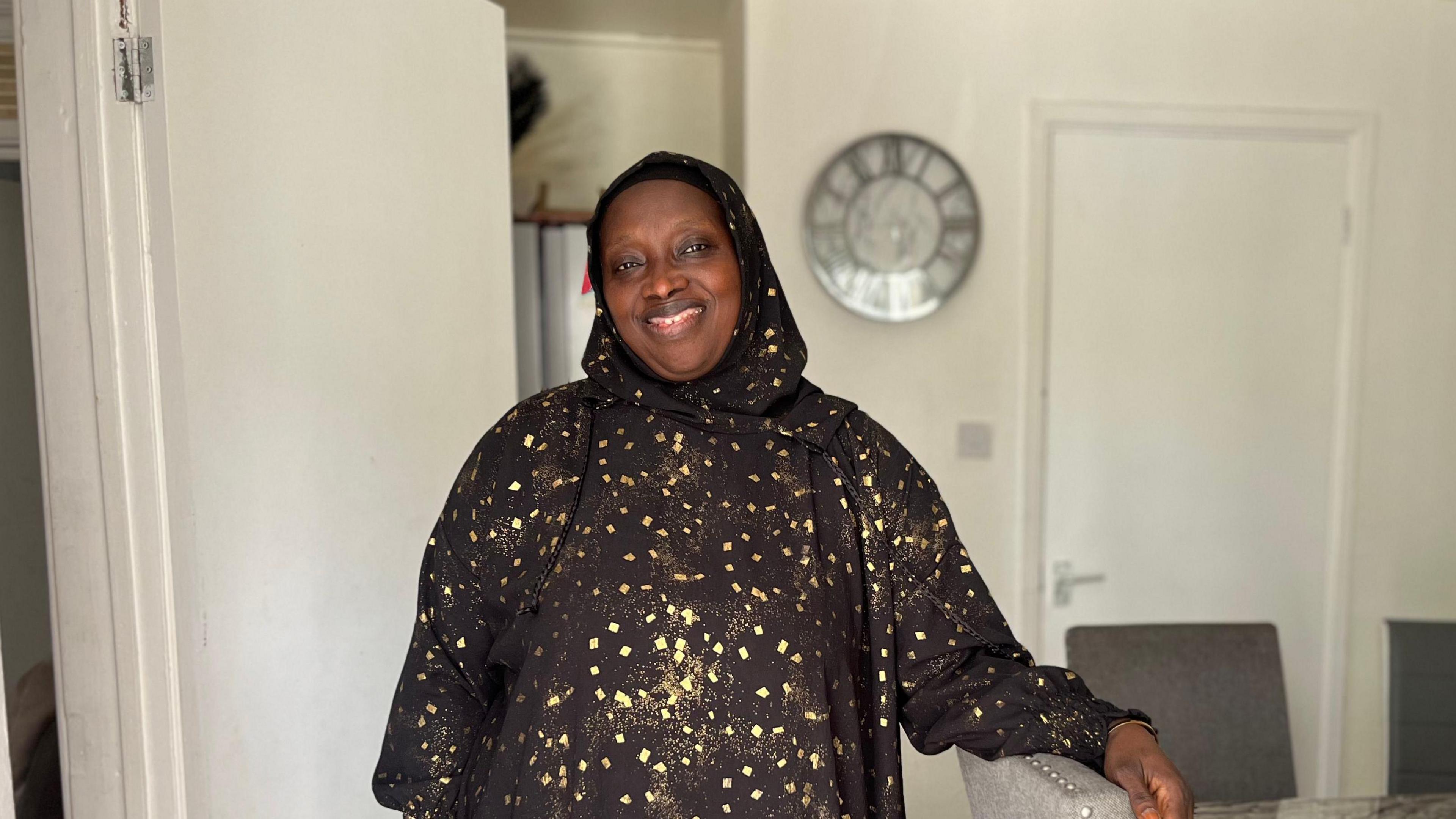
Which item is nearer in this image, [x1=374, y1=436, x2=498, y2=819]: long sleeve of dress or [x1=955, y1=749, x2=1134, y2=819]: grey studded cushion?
[x1=955, y1=749, x2=1134, y2=819]: grey studded cushion

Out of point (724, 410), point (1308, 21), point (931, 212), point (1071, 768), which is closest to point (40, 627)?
point (724, 410)

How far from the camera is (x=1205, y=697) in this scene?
183 centimetres

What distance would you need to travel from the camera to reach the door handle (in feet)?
9.02

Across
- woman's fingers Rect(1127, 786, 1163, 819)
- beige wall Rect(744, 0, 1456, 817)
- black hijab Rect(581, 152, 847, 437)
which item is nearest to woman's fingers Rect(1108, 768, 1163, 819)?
woman's fingers Rect(1127, 786, 1163, 819)

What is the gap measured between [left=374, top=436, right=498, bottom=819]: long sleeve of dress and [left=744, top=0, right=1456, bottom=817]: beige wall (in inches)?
60.5

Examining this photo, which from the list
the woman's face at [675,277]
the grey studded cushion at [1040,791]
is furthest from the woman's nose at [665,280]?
the grey studded cushion at [1040,791]

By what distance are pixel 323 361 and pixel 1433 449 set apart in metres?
2.84

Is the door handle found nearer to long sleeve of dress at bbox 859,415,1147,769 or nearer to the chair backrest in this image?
the chair backrest

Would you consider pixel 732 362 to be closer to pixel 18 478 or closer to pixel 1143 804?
pixel 1143 804

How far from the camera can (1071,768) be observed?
1.10 m

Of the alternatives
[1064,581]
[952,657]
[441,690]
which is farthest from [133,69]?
[1064,581]

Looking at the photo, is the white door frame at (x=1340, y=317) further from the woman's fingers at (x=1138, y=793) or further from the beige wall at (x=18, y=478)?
the beige wall at (x=18, y=478)

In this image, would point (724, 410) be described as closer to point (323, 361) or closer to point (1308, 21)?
point (323, 361)

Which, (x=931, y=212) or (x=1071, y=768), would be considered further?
(x=931, y=212)
